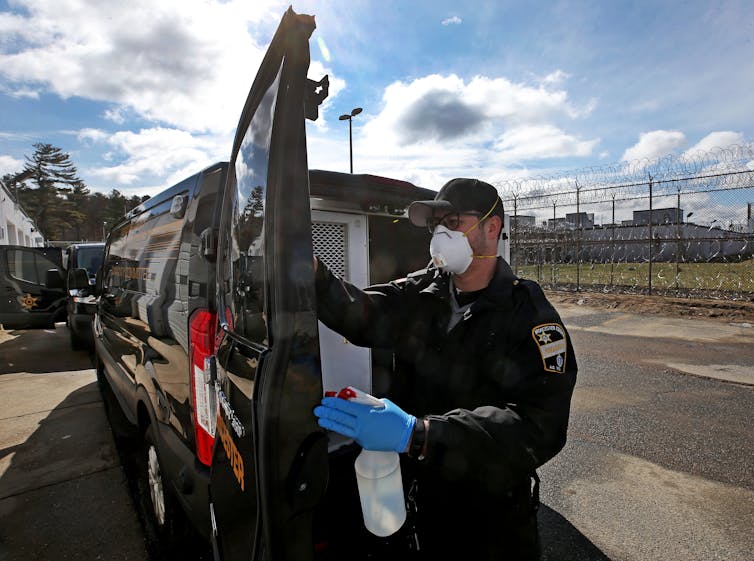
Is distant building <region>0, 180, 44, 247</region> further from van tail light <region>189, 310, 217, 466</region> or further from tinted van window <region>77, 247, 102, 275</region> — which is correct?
van tail light <region>189, 310, 217, 466</region>

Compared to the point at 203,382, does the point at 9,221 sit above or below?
above

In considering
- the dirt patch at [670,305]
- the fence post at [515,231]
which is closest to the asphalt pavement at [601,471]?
the dirt patch at [670,305]

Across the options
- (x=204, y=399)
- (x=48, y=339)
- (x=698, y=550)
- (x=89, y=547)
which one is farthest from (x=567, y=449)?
(x=48, y=339)

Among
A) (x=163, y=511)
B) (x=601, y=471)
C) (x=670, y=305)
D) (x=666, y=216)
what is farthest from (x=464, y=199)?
(x=666, y=216)

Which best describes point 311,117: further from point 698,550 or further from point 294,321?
point 698,550

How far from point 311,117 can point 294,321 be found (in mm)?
605

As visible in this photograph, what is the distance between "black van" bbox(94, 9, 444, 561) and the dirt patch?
9526 millimetres

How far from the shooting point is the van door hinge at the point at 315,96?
4.06ft

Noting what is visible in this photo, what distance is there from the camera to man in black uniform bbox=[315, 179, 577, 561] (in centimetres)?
123

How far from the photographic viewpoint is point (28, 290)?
8453 mm

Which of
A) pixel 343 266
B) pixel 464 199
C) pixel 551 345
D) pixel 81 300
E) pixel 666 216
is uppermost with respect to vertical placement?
pixel 666 216

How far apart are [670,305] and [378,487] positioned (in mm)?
11116

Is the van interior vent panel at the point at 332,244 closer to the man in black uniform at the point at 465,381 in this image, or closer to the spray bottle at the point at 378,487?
the man in black uniform at the point at 465,381

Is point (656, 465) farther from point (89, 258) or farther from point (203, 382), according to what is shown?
point (89, 258)
